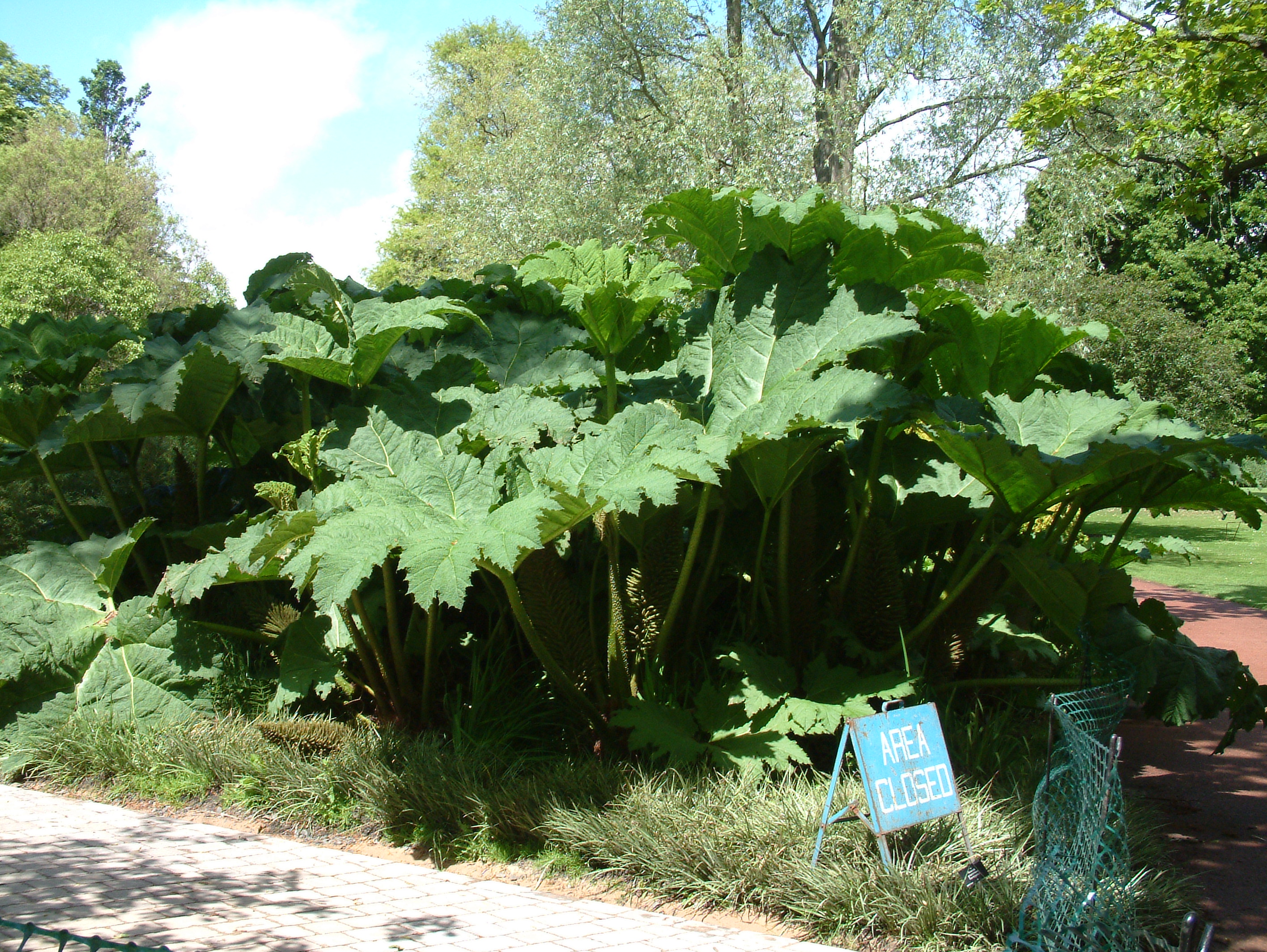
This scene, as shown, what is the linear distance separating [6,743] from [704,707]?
3645 mm

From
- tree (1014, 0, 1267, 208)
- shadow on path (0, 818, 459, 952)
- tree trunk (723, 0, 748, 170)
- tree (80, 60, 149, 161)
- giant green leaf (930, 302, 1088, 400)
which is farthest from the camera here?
tree (80, 60, 149, 161)

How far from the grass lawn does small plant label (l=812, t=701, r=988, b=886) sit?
3354mm

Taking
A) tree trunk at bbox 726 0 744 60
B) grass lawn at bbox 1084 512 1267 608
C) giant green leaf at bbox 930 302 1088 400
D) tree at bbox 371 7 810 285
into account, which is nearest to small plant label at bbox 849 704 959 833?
giant green leaf at bbox 930 302 1088 400

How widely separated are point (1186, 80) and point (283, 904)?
11276mm

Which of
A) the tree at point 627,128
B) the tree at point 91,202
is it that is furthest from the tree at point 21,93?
the tree at point 627,128

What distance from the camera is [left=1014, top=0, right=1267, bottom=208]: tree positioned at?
9.83 metres

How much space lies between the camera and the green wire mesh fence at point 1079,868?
2.77 m

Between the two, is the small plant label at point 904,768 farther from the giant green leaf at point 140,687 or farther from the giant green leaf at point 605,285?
the giant green leaf at point 140,687

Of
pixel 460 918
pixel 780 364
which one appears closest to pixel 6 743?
A: pixel 460 918

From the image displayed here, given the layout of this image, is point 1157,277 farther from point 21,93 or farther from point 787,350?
point 21,93

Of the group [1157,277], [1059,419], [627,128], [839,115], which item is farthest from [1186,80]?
[1157,277]

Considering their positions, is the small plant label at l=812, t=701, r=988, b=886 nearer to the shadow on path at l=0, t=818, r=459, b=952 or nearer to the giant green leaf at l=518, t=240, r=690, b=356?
the shadow on path at l=0, t=818, r=459, b=952

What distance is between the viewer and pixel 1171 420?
426 cm

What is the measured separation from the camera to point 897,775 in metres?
3.42
